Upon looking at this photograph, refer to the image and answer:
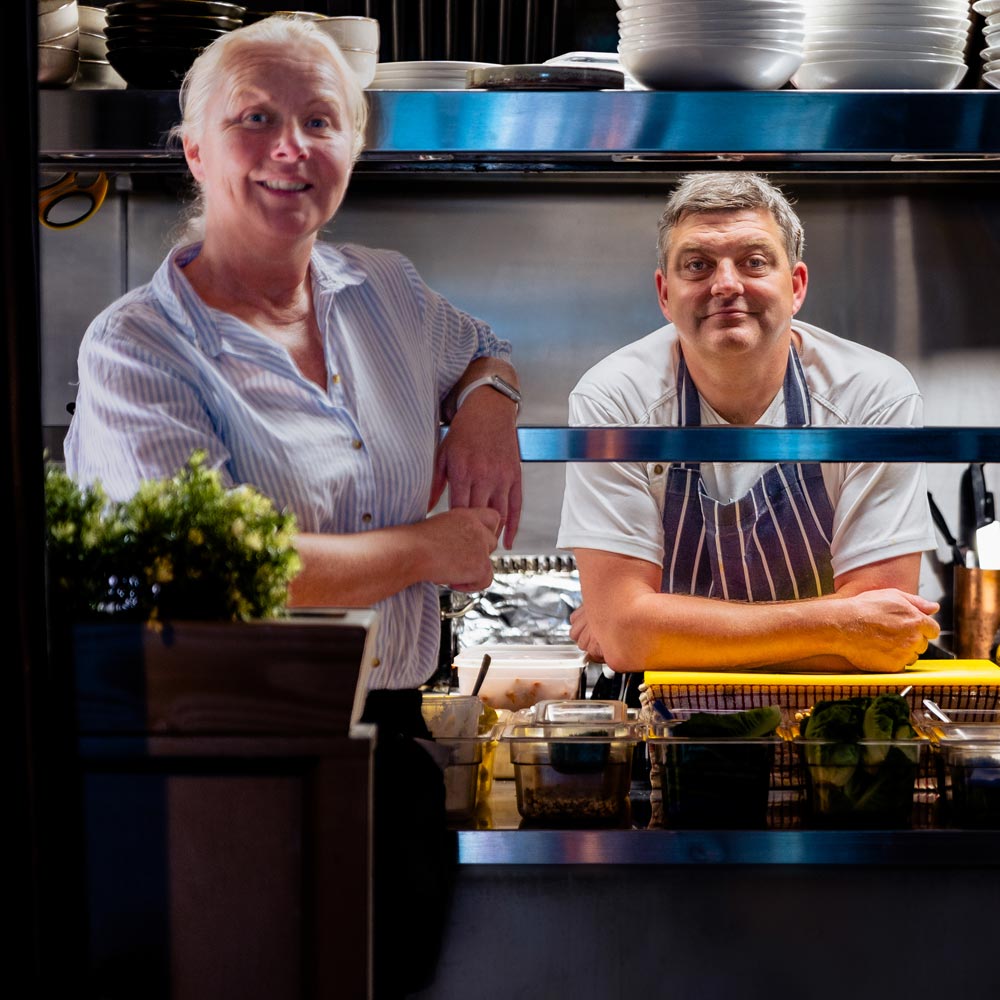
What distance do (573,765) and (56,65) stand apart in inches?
51.9

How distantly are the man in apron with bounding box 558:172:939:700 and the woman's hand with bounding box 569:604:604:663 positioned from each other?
4 cm

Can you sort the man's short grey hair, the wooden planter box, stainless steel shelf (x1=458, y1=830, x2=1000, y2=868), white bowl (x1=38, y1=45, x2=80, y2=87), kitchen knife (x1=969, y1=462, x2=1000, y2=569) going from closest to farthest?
the wooden planter box
stainless steel shelf (x1=458, y1=830, x2=1000, y2=868)
white bowl (x1=38, y1=45, x2=80, y2=87)
the man's short grey hair
kitchen knife (x1=969, y1=462, x2=1000, y2=569)

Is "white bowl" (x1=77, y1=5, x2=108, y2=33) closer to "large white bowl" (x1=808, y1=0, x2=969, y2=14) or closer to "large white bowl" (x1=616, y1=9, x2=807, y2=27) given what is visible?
"large white bowl" (x1=616, y1=9, x2=807, y2=27)


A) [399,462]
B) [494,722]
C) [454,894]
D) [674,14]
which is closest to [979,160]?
[674,14]

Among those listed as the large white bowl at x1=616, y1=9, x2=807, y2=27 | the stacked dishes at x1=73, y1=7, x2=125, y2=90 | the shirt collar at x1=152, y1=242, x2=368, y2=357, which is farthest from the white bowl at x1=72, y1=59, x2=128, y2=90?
the large white bowl at x1=616, y1=9, x2=807, y2=27

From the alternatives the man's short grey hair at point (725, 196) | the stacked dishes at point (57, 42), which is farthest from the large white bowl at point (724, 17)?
the stacked dishes at point (57, 42)

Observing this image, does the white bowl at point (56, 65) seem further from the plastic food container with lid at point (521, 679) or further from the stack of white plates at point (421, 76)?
the plastic food container with lid at point (521, 679)

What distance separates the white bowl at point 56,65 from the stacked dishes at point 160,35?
7 centimetres

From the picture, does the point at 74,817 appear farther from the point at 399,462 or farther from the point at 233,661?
the point at 399,462

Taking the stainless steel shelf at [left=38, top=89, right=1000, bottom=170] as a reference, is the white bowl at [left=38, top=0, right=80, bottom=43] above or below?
above

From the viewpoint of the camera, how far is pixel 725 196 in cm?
206

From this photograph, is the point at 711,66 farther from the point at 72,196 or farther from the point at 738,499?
the point at 72,196

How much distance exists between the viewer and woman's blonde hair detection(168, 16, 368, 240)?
1.96 meters

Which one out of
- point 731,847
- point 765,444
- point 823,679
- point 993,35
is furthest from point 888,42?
point 731,847
